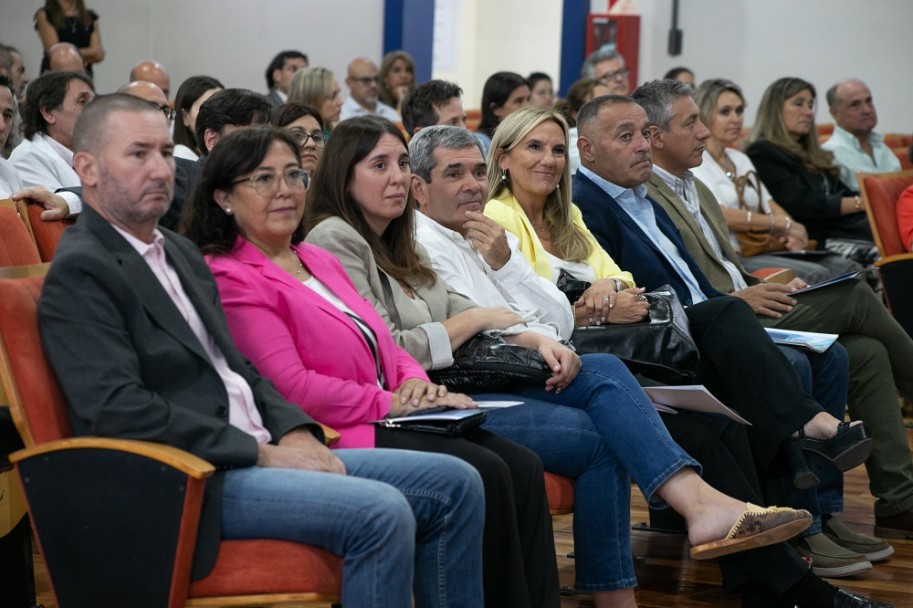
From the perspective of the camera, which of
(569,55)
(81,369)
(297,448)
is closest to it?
(81,369)

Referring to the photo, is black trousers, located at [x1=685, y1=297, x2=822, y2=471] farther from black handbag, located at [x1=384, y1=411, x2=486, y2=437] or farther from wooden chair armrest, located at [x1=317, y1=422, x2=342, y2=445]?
wooden chair armrest, located at [x1=317, y1=422, x2=342, y2=445]

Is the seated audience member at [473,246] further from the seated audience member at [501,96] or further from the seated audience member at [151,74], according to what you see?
the seated audience member at [151,74]

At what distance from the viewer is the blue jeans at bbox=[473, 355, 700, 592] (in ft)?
8.91

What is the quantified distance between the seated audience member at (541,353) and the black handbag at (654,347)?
0.85 ft

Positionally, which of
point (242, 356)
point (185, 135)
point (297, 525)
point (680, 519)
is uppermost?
point (185, 135)

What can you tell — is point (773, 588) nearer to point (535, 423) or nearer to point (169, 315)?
point (535, 423)

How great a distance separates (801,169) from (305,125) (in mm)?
2924

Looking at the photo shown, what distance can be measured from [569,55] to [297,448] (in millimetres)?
8756

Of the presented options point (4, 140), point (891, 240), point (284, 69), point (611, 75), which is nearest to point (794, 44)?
point (611, 75)

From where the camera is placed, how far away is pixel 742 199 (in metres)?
5.35

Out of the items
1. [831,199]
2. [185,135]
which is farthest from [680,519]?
[831,199]

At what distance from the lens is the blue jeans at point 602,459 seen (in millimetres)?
2715

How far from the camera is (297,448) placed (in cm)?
223

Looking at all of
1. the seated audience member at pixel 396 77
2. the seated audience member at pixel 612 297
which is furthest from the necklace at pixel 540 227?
the seated audience member at pixel 396 77
